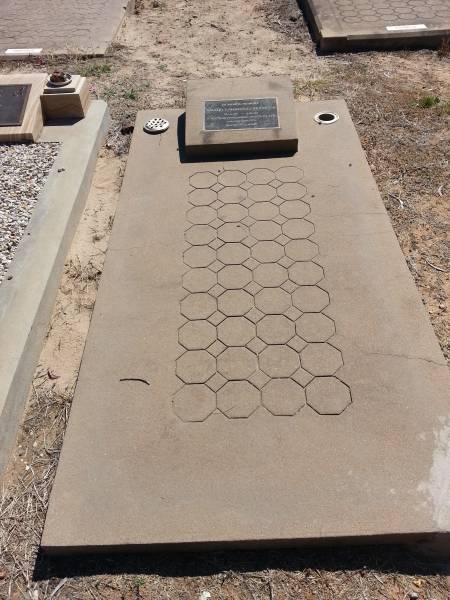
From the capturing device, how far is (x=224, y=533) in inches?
109

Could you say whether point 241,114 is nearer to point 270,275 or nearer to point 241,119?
point 241,119

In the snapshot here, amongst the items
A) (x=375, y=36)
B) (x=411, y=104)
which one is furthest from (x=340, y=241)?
(x=375, y=36)

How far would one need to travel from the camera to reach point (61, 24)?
8.74 m

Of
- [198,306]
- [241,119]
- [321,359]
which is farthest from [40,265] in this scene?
[241,119]

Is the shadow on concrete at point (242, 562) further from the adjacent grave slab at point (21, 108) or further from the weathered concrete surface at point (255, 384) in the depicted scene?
the adjacent grave slab at point (21, 108)

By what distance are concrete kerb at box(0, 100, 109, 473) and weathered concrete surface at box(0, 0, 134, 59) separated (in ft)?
9.81

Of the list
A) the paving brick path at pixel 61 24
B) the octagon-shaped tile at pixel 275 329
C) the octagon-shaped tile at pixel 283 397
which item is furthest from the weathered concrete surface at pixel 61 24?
the octagon-shaped tile at pixel 283 397

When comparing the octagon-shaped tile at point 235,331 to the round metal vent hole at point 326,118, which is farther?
the round metal vent hole at point 326,118

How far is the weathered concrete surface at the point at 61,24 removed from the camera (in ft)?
26.7

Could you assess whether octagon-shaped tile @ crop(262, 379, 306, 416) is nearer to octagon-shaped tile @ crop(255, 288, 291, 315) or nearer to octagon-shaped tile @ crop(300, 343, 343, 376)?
octagon-shaped tile @ crop(300, 343, 343, 376)

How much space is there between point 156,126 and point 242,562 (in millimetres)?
4564

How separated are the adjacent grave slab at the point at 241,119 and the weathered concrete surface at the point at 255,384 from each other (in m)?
0.60

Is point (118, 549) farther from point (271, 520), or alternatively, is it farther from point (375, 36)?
point (375, 36)

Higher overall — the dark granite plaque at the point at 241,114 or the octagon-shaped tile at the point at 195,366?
the dark granite plaque at the point at 241,114
